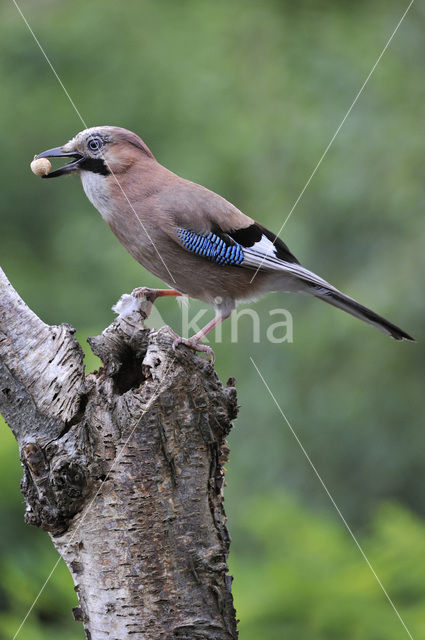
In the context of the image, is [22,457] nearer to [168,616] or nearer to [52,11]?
[168,616]

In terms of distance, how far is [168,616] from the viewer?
2697 millimetres

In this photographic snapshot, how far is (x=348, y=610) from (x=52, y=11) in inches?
391

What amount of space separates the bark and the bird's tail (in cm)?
139

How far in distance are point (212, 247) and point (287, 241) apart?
2.41 meters

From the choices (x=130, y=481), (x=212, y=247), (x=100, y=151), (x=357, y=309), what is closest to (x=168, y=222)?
(x=212, y=247)

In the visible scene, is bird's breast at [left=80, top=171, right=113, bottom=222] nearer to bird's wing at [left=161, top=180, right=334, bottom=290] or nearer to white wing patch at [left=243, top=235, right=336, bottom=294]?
bird's wing at [left=161, top=180, right=334, bottom=290]

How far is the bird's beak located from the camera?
3.77 meters

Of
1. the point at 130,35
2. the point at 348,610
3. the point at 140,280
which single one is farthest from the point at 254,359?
the point at 130,35

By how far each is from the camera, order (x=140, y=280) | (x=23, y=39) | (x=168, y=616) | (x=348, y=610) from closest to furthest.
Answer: (x=168, y=616)
(x=348, y=610)
(x=140, y=280)
(x=23, y=39)

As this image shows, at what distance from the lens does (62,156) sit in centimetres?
382

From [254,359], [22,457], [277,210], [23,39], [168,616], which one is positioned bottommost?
[168,616]

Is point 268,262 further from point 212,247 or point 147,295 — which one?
point 147,295

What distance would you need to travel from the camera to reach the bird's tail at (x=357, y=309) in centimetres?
404

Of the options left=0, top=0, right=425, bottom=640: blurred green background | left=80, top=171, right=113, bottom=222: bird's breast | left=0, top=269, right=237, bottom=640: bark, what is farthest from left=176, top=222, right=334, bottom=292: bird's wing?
left=0, top=0, right=425, bottom=640: blurred green background
